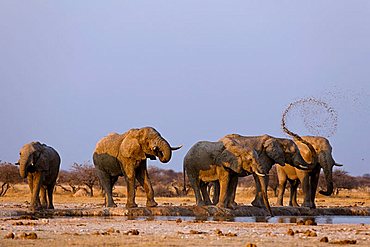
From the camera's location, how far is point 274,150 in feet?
129

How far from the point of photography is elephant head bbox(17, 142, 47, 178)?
35.9m

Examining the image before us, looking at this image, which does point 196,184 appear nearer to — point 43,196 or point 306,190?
point 306,190

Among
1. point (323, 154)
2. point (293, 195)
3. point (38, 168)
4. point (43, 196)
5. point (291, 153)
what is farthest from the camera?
point (293, 195)

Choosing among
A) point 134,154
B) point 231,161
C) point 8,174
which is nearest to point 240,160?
point 231,161

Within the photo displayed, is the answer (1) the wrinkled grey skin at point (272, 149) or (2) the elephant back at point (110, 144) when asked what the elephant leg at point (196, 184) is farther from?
(2) the elephant back at point (110, 144)

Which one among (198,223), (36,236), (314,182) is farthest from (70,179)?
(36,236)

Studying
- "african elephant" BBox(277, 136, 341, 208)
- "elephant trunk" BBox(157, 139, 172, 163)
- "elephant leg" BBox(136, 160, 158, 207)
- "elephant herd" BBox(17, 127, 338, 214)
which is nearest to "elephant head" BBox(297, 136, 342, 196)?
"african elephant" BBox(277, 136, 341, 208)

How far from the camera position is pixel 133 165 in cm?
3622

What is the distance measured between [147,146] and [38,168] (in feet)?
16.3

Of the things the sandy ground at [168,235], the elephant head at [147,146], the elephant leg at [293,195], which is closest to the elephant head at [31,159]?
the elephant head at [147,146]

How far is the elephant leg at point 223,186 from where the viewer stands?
35.8m

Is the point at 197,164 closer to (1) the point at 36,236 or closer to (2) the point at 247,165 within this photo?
(2) the point at 247,165

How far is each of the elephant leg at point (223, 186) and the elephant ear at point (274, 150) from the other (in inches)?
137

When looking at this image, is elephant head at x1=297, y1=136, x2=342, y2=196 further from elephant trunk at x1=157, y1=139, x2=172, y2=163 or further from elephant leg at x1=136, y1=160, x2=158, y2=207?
elephant leg at x1=136, y1=160, x2=158, y2=207
